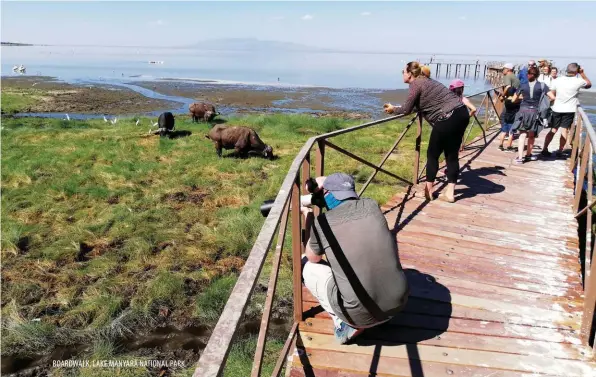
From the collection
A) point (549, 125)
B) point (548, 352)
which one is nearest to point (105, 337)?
point (548, 352)

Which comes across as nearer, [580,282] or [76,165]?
[580,282]

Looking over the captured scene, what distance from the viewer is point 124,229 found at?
6.86 m

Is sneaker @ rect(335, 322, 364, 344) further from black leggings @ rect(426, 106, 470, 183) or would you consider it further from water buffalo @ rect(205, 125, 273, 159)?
water buffalo @ rect(205, 125, 273, 159)

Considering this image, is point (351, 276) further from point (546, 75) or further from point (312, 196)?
point (546, 75)

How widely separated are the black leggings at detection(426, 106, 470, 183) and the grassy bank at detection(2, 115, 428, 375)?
254 centimetres

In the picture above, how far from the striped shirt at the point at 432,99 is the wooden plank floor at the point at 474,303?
1297 mm

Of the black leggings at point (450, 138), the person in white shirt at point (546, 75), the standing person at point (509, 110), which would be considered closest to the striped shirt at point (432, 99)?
the black leggings at point (450, 138)

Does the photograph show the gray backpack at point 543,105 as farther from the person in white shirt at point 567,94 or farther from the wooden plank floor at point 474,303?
the wooden plank floor at point 474,303

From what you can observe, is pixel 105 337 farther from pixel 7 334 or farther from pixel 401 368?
pixel 401 368

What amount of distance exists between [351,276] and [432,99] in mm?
3304

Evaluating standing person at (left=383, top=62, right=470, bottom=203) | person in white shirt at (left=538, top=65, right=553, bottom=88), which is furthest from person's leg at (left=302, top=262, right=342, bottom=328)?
person in white shirt at (left=538, top=65, right=553, bottom=88)

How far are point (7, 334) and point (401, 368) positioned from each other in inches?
174

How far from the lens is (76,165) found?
1001 centimetres

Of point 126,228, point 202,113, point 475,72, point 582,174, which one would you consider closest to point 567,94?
point 582,174
